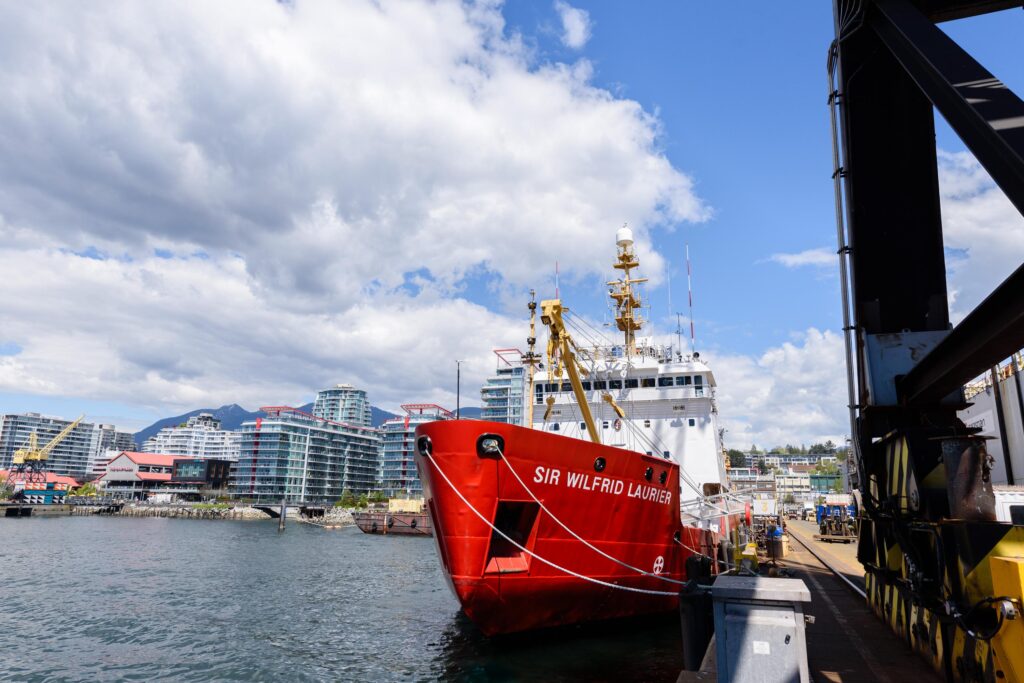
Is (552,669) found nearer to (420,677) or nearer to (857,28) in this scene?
(420,677)

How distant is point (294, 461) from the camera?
101 metres

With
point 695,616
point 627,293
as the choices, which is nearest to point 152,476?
point 627,293

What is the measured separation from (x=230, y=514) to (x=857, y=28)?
9474cm

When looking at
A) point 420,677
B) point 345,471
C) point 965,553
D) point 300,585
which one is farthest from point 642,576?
point 345,471

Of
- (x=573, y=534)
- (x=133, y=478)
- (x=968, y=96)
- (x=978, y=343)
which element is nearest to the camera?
(x=968, y=96)

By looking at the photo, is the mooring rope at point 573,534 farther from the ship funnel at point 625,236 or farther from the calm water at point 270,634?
the ship funnel at point 625,236

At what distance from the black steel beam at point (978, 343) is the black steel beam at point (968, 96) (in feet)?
2.74

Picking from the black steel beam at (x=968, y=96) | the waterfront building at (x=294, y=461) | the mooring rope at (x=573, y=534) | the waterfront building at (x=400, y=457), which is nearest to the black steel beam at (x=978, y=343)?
the black steel beam at (x=968, y=96)

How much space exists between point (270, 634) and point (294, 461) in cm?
9344

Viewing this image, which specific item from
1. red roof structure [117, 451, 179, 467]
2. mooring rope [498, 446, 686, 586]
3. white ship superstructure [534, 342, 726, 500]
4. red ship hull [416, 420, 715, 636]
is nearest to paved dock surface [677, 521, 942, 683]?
mooring rope [498, 446, 686, 586]

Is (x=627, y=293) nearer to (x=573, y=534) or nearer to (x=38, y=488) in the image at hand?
→ (x=573, y=534)

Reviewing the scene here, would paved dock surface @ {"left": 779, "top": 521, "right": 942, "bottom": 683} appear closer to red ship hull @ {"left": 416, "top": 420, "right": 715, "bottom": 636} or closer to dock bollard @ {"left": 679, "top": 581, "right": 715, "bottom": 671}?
dock bollard @ {"left": 679, "top": 581, "right": 715, "bottom": 671}

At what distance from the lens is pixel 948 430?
688cm

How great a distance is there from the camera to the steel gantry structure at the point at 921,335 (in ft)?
14.6
